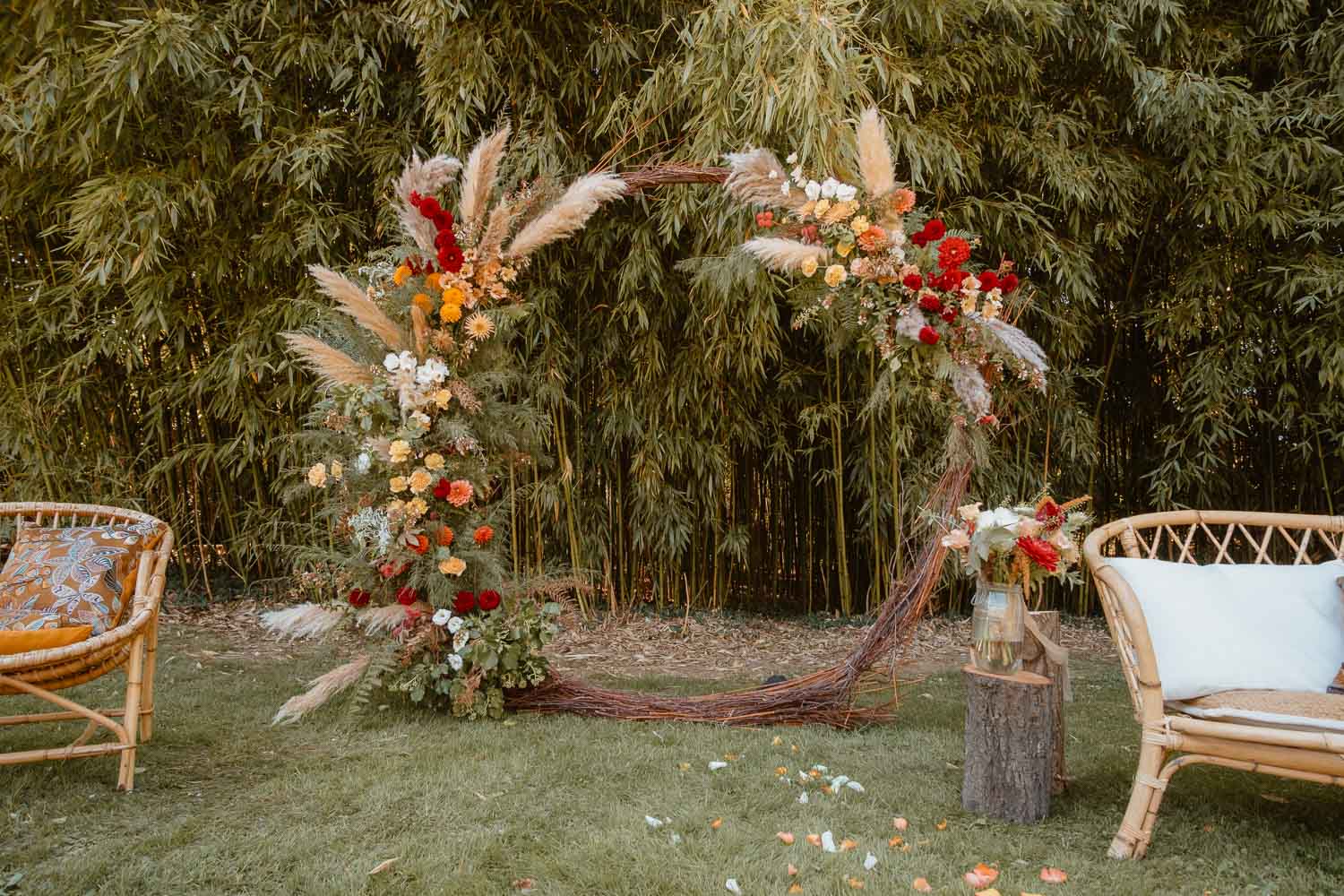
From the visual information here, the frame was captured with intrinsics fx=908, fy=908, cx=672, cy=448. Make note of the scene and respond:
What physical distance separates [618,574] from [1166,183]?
3.48 meters

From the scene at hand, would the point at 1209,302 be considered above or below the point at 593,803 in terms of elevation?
above

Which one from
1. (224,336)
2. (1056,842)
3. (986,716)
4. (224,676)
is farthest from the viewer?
(224,336)

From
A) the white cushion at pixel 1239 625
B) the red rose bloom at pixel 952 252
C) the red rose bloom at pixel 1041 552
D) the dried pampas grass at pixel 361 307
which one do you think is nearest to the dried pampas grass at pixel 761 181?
the red rose bloom at pixel 952 252

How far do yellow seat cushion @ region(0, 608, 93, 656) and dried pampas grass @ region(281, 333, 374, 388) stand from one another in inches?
42.2

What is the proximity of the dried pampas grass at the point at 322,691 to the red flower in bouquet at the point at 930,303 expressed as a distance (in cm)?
231

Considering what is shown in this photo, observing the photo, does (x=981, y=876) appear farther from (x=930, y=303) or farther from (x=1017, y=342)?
(x=930, y=303)

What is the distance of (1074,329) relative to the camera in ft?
14.9

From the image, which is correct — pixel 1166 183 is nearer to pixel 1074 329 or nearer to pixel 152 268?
pixel 1074 329

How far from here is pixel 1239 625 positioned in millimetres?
2365

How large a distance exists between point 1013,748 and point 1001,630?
0.30 metres

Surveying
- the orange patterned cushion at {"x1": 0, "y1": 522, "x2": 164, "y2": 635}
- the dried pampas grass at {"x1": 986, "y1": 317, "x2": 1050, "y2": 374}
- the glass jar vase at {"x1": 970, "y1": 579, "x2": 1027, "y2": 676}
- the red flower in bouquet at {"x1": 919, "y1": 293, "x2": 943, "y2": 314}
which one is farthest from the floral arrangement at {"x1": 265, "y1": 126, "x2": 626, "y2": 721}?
the glass jar vase at {"x1": 970, "y1": 579, "x2": 1027, "y2": 676}

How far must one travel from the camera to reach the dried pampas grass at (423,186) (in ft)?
10.6

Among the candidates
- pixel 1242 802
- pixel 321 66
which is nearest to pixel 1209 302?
pixel 1242 802

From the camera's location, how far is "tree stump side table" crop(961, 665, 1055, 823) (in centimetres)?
234
